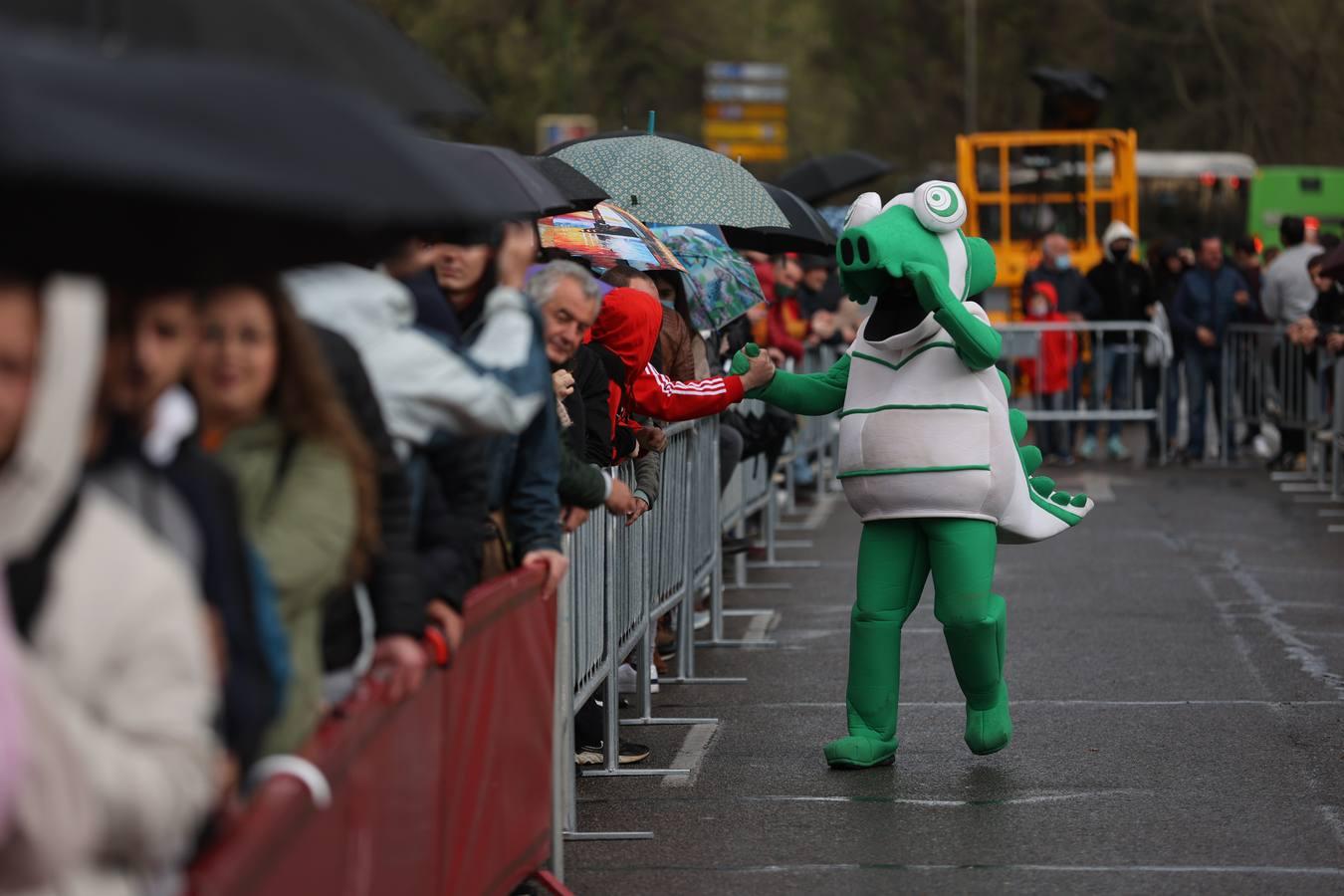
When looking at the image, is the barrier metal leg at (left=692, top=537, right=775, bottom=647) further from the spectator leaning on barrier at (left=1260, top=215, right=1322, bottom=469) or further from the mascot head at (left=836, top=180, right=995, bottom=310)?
the spectator leaning on barrier at (left=1260, top=215, right=1322, bottom=469)

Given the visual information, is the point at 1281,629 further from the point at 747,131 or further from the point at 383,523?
the point at 747,131

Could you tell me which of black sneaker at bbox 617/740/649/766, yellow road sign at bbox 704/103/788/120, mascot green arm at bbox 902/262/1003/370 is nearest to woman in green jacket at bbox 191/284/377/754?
mascot green arm at bbox 902/262/1003/370

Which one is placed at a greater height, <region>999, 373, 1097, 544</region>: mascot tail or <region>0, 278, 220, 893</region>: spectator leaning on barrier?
<region>0, 278, 220, 893</region>: spectator leaning on barrier

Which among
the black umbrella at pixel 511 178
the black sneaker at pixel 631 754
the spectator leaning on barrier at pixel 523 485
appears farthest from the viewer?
the black sneaker at pixel 631 754

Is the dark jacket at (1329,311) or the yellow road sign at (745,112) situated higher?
the yellow road sign at (745,112)

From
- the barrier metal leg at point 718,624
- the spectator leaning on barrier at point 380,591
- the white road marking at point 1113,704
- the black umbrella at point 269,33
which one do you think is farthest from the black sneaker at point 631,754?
the black umbrella at point 269,33

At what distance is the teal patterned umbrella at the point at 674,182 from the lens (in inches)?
438

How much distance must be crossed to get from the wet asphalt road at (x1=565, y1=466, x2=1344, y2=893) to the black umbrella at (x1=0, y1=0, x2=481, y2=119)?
262 centimetres

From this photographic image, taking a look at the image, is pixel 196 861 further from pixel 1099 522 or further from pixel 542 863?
pixel 1099 522

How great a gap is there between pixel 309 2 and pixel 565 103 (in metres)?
44.5

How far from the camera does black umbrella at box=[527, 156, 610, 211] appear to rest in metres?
9.23

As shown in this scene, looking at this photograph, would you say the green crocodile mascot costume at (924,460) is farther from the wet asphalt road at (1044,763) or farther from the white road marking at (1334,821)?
the white road marking at (1334,821)

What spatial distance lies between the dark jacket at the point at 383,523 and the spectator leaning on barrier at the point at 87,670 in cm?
145

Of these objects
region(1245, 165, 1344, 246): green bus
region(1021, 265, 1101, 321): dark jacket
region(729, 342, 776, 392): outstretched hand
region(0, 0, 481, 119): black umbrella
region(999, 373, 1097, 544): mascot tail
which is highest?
region(1245, 165, 1344, 246): green bus
